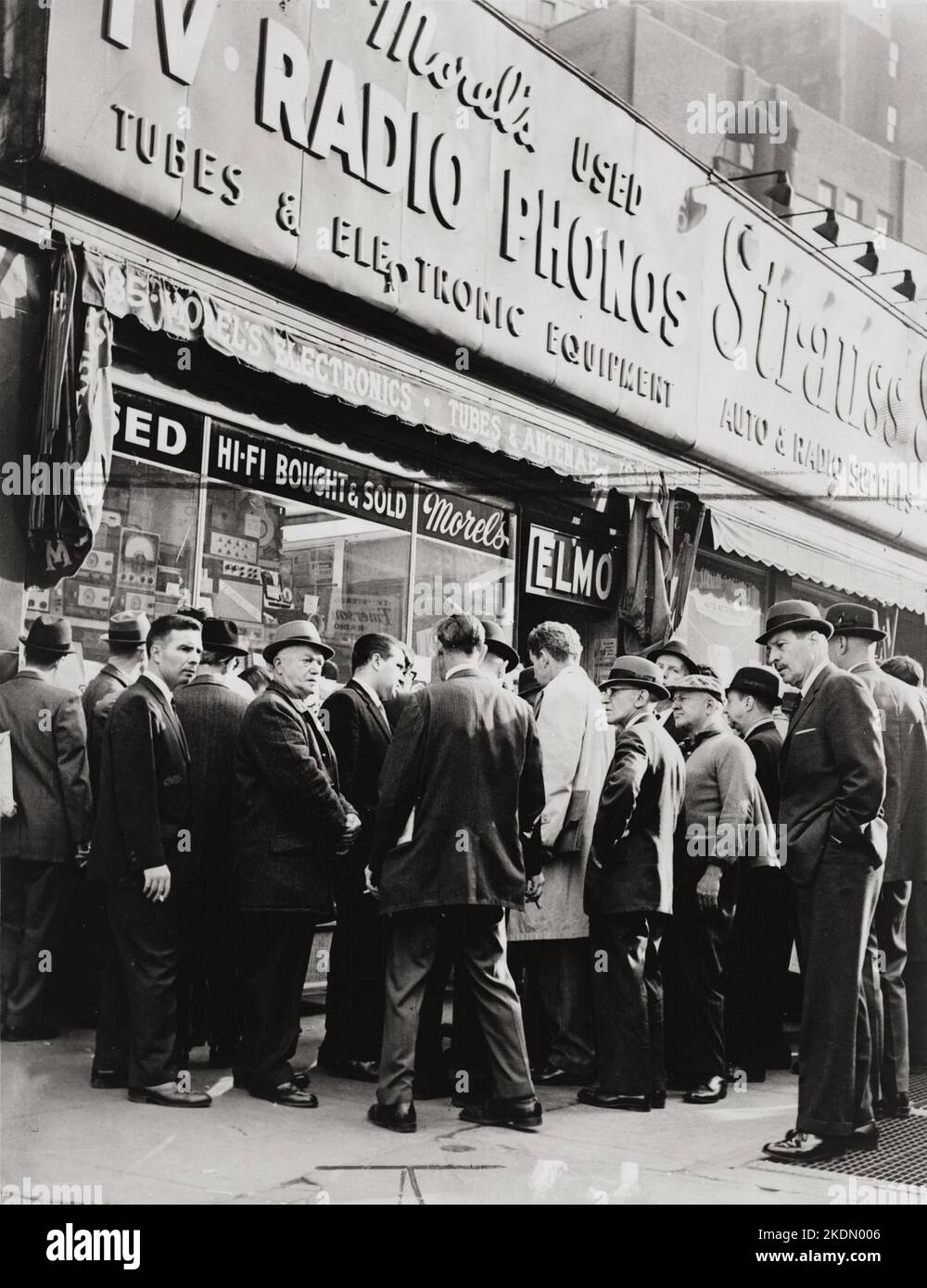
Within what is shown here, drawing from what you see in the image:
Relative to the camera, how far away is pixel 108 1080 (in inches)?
238

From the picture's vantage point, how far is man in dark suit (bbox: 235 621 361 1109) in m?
5.97

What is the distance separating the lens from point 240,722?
639 cm

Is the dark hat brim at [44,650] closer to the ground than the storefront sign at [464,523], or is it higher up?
closer to the ground

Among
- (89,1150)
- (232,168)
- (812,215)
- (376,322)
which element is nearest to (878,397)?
(812,215)

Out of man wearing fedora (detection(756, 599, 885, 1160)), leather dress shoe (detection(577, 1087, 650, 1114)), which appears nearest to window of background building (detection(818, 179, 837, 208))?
man wearing fedora (detection(756, 599, 885, 1160))

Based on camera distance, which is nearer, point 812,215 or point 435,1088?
point 435,1088

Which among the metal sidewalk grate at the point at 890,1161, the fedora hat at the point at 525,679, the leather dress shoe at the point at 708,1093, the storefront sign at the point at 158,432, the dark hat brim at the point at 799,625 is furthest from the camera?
the fedora hat at the point at 525,679

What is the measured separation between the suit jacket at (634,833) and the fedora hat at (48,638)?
109 inches

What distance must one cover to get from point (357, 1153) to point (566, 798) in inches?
86.7

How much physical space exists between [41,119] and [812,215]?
12214 millimetres

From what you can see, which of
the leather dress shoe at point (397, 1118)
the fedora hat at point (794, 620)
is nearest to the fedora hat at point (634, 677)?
the fedora hat at point (794, 620)

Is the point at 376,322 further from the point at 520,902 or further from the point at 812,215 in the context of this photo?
the point at 812,215

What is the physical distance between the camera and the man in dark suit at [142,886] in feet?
19.0

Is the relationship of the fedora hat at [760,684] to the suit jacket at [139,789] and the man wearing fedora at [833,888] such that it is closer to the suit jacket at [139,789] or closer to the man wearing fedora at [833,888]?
the man wearing fedora at [833,888]
